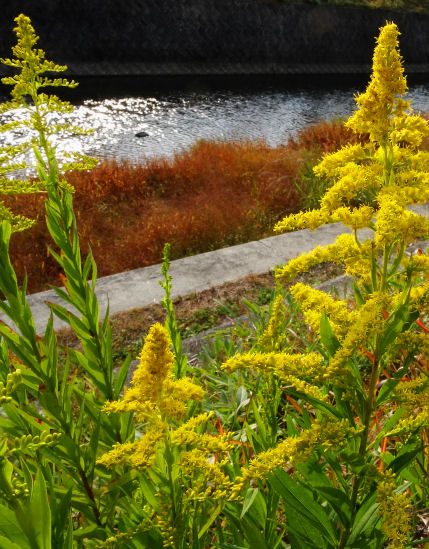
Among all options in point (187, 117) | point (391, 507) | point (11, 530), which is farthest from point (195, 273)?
point (187, 117)

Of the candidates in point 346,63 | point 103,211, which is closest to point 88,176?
point 103,211

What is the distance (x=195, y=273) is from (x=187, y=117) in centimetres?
1211

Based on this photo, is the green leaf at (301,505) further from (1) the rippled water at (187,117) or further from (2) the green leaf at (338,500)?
(1) the rippled water at (187,117)

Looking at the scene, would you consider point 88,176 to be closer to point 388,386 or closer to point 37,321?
point 37,321

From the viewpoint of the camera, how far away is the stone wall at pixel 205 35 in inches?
760

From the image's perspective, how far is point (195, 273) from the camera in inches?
179

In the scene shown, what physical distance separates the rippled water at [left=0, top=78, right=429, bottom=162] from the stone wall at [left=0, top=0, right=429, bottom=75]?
3.85m

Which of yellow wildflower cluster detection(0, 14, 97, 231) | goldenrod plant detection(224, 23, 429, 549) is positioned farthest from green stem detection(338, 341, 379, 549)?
yellow wildflower cluster detection(0, 14, 97, 231)

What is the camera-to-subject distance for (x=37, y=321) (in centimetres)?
375

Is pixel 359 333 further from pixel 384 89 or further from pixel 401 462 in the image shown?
pixel 384 89

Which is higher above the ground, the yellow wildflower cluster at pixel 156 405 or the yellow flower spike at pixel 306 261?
the yellow flower spike at pixel 306 261

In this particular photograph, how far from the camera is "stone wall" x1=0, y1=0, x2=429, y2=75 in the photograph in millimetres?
19312

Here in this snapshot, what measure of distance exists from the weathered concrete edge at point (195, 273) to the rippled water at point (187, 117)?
24.2 ft

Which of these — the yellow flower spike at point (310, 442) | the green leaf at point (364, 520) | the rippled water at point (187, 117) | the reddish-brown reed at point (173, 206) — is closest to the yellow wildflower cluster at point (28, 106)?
the yellow flower spike at point (310, 442)
